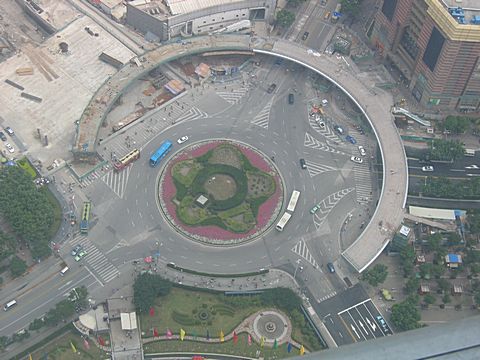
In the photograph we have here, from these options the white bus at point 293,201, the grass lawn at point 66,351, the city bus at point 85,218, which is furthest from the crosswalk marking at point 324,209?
the grass lawn at point 66,351

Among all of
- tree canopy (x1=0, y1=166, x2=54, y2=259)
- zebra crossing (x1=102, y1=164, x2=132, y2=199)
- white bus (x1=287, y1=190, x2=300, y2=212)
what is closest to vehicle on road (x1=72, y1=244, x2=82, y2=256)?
tree canopy (x1=0, y1=166, x2=54, y2=259)

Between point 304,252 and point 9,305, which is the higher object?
point 304,252

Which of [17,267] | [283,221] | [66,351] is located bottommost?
[66,351]

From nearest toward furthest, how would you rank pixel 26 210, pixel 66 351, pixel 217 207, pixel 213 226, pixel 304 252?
pixel 66 351, pixel 26 210, pixel 304 252, pixel 213 226, pixel 217 207

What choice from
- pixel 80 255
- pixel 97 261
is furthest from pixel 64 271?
pixel 97 261

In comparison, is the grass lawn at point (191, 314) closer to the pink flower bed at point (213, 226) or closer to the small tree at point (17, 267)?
the pink flower bed at point (213, 226)

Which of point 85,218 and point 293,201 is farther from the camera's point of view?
point 293,201

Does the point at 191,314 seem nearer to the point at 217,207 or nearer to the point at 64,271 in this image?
the point at 217,207
